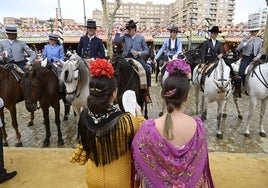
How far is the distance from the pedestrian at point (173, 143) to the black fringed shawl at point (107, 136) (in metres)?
0.11

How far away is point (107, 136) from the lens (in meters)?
1.87

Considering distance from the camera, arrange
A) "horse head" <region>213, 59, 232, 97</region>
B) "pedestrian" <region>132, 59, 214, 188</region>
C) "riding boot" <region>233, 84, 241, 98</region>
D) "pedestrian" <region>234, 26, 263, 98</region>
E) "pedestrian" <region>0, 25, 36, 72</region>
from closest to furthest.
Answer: "pedestrian" <region>132, 59, 214, 188</region>
"horse head" <region>213, 59, 232, 97</region>
"pedestrian" <region>0, 25, 36, 72</region>
"pedestrian" <region>234, 26, 263, 98</region>
"riding boot" <region>233, 84, 241, 98</region>

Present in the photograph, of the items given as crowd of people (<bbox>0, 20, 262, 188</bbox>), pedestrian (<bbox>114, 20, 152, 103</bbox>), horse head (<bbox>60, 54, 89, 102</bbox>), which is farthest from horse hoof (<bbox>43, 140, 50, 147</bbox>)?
crowd of people (<bbox>0, 20, 262, 188</bbox>)

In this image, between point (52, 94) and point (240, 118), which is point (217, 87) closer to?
point (240, 118)

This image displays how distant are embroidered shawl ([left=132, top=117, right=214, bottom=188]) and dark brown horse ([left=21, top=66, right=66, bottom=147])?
3613mm

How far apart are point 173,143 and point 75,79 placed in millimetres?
3392

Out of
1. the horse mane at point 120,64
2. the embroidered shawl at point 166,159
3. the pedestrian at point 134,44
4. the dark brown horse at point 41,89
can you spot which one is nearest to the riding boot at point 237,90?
the pedestrian at point 134,44

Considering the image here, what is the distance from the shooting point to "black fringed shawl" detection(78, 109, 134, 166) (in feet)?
6.16

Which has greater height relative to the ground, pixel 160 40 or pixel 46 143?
pixel 160 40

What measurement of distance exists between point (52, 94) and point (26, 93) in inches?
25.0

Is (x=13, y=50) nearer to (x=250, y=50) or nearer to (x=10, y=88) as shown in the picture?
(x=10, y=88)

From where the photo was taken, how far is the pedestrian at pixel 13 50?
5.64 m

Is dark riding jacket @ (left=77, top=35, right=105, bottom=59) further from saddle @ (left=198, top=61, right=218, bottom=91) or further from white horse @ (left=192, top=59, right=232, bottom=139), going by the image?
white horse @ (left=192, top=59, right=232, bottom=139)

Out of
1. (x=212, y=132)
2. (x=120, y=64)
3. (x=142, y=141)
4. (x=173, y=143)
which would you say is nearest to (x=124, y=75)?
(x=120, y=64)
